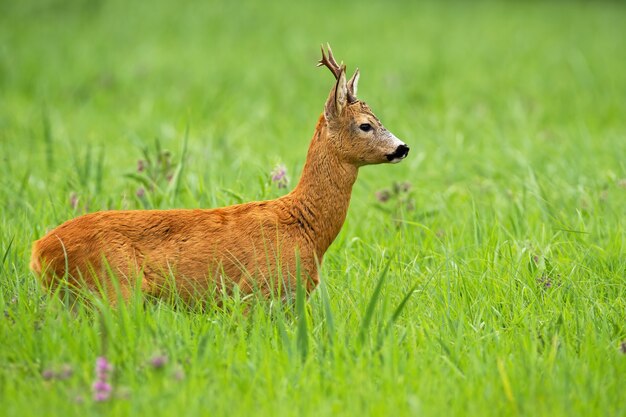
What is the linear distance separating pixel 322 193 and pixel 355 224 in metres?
1.23

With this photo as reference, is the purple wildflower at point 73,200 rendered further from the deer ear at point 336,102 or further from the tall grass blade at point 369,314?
the tall grass blade at point 369,314

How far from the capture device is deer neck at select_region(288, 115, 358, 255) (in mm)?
4207

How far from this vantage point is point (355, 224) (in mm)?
5445

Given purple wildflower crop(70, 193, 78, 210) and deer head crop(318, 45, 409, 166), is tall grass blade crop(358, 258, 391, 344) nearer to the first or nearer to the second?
deer head crop(318, 45, 409, 166)

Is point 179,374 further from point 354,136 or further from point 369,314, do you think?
point 354,136

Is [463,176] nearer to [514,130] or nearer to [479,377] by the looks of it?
[514,130]

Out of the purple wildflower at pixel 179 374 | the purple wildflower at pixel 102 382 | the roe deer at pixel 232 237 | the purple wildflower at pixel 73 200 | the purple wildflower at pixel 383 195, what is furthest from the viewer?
the purple wildflower at pixel 383 195

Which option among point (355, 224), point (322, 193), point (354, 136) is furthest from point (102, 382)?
point (355, 224)

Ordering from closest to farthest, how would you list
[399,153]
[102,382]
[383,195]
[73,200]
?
[102,382] < [399,153] < [73,200] < [383,195]

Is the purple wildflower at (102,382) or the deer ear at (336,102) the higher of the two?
the deer ear at (336,102)

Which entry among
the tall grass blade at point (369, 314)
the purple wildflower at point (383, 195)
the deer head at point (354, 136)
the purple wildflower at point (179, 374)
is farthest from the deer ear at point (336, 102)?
the purple wildflower at point (179, 374)

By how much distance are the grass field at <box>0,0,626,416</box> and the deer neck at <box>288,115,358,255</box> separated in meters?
0.30

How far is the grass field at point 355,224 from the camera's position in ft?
10.8

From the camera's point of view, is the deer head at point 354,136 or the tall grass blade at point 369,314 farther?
the deer head at point 354,136
